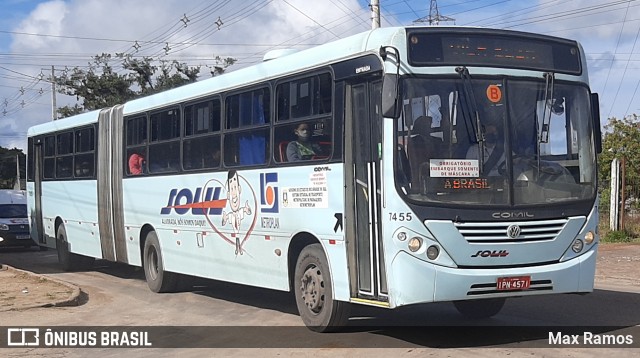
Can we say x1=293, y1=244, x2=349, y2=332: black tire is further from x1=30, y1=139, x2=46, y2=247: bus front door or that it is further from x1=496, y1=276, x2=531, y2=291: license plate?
x1=30, y1=139, x2=46, y2=247: bus front door

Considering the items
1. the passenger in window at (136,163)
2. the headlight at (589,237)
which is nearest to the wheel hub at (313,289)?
the headlight at (589,237)

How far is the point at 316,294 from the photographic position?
32.2ft

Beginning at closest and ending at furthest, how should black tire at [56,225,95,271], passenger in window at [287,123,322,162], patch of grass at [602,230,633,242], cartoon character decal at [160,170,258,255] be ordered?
passenger in window at [287,123,322,162], cartoon character decal at [160,170,258,255], black tire at [56,225,95,271], patch of grass at [602,230,633,242]

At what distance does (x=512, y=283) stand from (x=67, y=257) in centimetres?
1319

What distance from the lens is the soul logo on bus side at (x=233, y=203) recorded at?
10914 millimetres

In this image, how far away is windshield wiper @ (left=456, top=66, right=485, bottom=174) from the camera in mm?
8625

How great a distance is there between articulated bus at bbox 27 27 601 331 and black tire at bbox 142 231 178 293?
3.36 m

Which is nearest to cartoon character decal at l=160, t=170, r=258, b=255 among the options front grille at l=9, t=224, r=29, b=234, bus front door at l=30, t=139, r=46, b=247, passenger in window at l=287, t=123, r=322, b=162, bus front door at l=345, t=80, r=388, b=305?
passenger in window at l=287, t=123, r=322, b=162

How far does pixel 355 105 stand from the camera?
9.29 m

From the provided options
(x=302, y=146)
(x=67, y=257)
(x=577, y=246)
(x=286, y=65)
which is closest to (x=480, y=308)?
(x=577, y=246)

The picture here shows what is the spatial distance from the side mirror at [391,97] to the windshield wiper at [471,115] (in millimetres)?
717

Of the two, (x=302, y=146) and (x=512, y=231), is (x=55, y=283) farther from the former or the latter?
(x=512, y=231)

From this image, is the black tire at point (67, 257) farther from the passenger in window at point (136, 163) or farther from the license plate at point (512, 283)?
the license plate at point (512, 283)

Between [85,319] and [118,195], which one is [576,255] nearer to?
[85,319]
